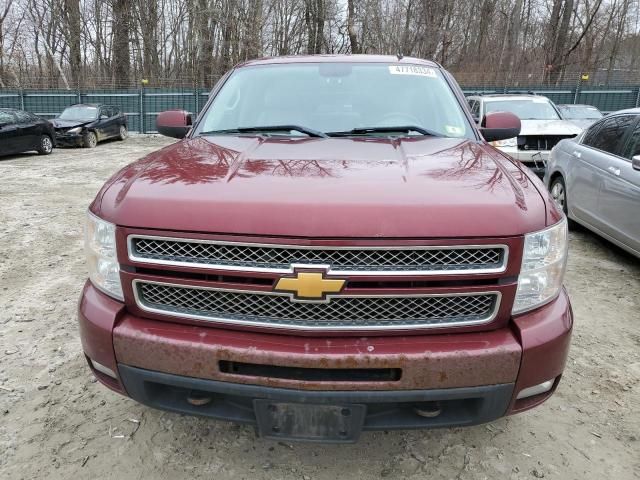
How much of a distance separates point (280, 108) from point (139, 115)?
2032 cm

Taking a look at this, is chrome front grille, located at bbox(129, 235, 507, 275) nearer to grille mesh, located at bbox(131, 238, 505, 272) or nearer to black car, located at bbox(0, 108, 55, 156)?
grille mesh, located at bbox(131, 238, 505, 272)

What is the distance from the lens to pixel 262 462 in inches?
92.7

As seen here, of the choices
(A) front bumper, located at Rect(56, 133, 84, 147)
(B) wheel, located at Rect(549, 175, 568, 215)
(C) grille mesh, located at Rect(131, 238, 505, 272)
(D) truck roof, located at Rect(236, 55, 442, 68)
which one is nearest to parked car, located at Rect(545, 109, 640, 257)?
(B) wheel, located at Rect(549, 175, 568, 215)

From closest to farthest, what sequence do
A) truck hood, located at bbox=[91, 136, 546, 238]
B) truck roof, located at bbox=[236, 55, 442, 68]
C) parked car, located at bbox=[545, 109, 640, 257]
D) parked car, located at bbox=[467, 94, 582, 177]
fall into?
truck hood, located at bbox=[91, 136, 546, 238]
truck roof, located at bbox=[236, 55, 442, 68]
parked car, located at bbox=[545, 109, 640, 257]
parked car, located at bbox=[467, 94, 582, 177]

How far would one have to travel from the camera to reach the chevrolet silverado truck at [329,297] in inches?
70.7

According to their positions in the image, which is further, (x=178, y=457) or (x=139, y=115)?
(x=139, y=115)

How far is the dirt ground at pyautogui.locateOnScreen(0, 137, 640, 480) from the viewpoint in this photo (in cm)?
231

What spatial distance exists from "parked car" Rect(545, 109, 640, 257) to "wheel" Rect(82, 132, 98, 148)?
1471 centimetres

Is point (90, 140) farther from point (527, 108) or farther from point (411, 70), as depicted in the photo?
point (411, 70)

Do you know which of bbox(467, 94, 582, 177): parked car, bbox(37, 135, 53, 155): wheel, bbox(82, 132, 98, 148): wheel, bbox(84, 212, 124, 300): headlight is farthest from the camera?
bbox(82, 132, 98, 148): wheel

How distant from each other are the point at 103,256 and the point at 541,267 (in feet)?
5.71

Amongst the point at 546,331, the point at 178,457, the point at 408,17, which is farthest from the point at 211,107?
the point at 408,17

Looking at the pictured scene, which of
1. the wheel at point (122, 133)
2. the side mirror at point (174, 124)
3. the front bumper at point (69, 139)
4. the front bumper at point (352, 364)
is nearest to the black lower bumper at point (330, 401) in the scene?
the front bumper at point (352, 364)

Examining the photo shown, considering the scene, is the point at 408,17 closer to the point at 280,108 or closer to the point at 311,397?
the point at 280,108
